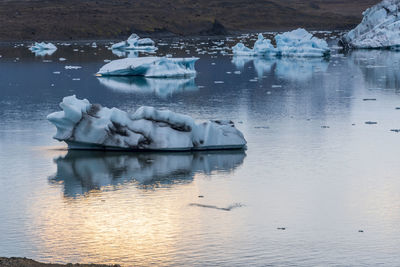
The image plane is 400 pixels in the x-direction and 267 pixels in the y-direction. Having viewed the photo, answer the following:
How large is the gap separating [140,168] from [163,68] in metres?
18.8

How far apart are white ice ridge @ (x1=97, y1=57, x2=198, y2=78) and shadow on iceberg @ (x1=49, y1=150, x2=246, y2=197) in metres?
17.0

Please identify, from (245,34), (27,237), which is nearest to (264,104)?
(27,237)

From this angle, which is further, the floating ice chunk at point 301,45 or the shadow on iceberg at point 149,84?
the floating ice chunk at point 301,45

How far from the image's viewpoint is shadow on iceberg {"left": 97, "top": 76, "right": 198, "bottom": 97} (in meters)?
28.2

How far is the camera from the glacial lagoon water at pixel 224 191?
970cm

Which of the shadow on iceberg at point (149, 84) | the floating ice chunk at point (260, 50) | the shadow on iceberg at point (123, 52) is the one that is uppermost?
the floating ice chunk at point (260, 50)

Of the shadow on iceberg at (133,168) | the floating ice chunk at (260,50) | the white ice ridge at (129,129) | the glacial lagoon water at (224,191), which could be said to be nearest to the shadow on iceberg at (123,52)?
the floating ice chunk at (260,50)

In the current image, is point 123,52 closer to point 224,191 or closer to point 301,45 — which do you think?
point 301,45

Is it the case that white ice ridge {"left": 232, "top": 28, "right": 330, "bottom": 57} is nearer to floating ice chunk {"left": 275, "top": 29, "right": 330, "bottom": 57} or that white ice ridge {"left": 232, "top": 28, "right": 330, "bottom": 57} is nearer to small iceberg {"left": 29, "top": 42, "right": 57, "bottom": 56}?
floating ice chunk {"left": 275, "top": 29, "right": 330, "bottom": 57}

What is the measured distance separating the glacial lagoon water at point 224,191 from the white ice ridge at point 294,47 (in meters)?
19.6

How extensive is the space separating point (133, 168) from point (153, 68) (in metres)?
18.7

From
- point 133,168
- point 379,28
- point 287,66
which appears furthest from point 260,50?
point 133,168

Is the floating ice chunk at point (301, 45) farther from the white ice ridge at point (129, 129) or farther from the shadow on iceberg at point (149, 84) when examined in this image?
the white ice ridge at point (129, 129)

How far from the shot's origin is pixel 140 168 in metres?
14.5
